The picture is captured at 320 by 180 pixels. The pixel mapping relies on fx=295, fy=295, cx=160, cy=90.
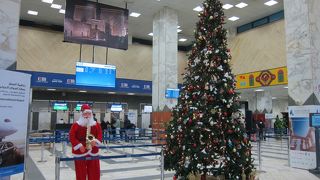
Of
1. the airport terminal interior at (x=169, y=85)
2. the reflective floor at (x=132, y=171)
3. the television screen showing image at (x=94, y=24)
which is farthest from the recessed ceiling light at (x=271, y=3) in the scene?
the reflective floor at (x=132, y=171)

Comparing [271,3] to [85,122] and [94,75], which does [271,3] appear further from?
[85,122]

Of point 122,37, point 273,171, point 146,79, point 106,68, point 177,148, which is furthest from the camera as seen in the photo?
point 146,79

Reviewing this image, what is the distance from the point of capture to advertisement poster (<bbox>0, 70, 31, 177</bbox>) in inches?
151

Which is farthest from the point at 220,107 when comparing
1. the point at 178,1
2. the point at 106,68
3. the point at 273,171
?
the point at 178,1

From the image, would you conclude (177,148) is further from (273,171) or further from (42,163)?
(42,163)

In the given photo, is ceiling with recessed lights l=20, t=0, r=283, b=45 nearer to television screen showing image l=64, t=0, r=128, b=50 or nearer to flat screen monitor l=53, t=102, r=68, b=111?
television screen showing image l=64, t=0, r=128, b=50

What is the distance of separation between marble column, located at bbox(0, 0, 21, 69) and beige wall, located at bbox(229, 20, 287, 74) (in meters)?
14.8

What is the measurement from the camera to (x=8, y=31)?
5.27m

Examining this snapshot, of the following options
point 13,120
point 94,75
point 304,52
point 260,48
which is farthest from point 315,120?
point 260,48

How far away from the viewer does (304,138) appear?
8.82 meters

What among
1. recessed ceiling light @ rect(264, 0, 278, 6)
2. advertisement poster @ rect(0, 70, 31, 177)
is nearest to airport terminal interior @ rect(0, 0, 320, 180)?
advertisement poster @ rect(0, 70, 31, 177)

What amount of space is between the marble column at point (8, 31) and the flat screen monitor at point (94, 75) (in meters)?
8.35

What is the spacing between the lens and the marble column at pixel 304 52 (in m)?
8.87

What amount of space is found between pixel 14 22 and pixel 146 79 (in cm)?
1789
